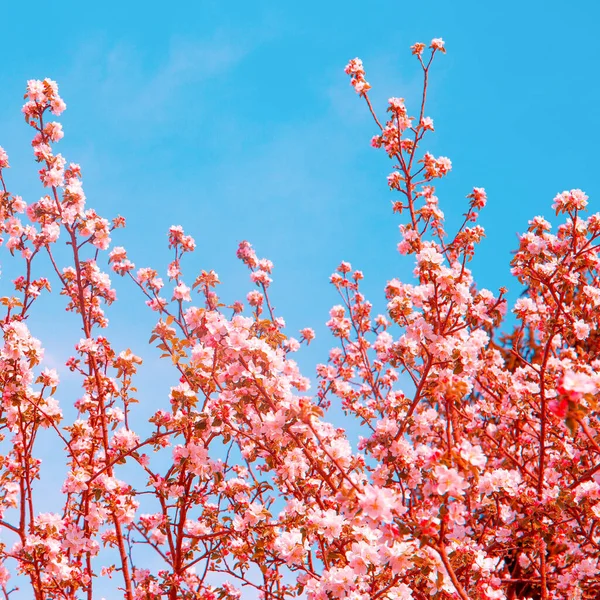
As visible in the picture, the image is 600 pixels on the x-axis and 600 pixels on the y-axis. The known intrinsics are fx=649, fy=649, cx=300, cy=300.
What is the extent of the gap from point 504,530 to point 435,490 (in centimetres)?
275

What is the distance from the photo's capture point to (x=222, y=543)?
5125 mm

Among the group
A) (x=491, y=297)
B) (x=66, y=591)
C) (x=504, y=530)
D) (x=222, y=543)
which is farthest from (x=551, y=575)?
(x=66, y=591)

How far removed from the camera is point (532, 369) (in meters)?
6.14

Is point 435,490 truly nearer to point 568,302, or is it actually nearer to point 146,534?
point 146,534

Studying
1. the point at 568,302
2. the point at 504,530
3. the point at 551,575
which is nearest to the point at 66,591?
the point at 504,530

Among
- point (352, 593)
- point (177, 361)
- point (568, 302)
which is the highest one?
point (568, 302)

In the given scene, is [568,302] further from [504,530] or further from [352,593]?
[352,593]

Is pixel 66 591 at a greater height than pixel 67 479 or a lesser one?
lesser

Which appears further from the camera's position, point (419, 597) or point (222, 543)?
point (222, 543)

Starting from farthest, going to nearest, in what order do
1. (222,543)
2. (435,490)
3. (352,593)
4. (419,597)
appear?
(222,543) → (419,597) → (352,593) → (435,490)

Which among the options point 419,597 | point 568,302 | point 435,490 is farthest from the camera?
point 568,302

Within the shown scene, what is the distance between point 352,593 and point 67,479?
262cm

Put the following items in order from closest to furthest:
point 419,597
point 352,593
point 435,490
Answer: point 435,490 < point 352,593 < point 419,597

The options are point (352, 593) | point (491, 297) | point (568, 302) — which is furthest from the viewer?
point (568, 302)
